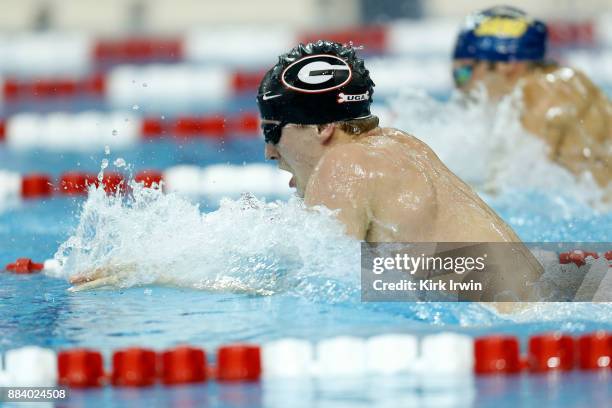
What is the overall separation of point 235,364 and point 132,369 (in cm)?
26

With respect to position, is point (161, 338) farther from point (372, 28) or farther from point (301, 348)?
point (372, 28)

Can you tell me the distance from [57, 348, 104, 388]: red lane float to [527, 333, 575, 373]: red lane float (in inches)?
43.7

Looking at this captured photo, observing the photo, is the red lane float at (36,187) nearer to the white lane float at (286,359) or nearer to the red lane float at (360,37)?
the white lane float at (286,359)

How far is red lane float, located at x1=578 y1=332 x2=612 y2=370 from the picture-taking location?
3086 mm

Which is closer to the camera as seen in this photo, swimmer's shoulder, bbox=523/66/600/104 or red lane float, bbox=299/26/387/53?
swimmer's shoulder, bbox=523/66/600/104

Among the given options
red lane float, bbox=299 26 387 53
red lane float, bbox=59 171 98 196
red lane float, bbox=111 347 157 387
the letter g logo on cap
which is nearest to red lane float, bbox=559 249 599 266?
the letter g logo on cap

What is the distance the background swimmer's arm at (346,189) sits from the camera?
327 centimetres

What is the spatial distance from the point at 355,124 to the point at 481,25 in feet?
6.53

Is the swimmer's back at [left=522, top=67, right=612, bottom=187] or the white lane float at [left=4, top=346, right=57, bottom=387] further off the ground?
the swimmer's back at [left=522, top=67, right=612, bottom=187]

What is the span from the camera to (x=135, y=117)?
7.04m

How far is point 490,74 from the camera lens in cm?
534

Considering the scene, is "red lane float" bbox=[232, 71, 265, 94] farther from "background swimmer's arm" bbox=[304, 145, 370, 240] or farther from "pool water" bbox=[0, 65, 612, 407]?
"background swimmer's arm" bbox=[304, 145, 370, 240]

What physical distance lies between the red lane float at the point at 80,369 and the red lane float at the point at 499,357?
97cm

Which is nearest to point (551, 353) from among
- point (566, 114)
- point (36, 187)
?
point (566, 114)
